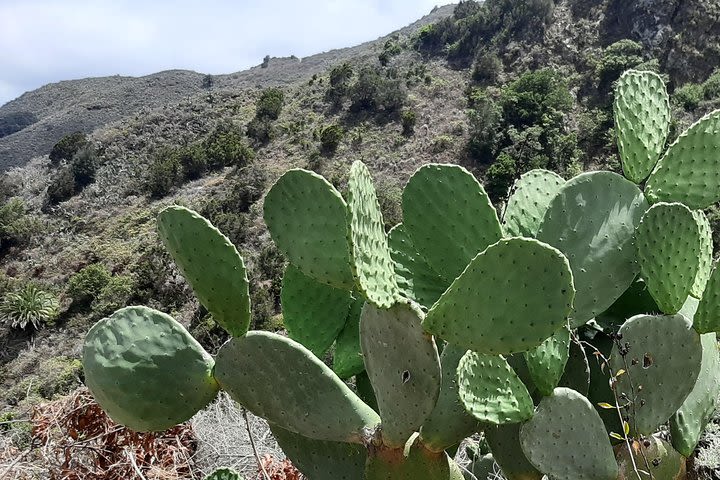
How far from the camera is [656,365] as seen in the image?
4.85 feet

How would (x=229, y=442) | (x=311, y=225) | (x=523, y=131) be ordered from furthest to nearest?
(x=523, y=131) < (x=229, y=442) < (x=311, y=225)

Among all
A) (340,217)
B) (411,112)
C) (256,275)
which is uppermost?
(340,217)

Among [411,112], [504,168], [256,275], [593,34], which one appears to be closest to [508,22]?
[593,34]

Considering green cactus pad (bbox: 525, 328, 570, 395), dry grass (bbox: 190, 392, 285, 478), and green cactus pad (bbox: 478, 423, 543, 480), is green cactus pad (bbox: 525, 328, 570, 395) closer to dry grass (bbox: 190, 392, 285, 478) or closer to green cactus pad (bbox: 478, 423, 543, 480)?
green cactus pad (bbox: 478, 423, 543, 480)

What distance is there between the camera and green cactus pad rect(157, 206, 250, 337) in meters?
1.38

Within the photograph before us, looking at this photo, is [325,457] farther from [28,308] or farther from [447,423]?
[28,308]

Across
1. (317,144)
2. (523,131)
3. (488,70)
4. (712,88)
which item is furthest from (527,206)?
(488,70)

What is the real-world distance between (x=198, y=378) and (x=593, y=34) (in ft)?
66.1

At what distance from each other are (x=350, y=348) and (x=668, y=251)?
81cm

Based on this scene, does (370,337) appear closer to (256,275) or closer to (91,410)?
(91,410)

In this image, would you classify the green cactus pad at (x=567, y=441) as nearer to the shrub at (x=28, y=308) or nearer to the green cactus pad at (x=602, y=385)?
the green cactus pad at (x=602, y=385)

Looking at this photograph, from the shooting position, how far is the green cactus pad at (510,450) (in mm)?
1467

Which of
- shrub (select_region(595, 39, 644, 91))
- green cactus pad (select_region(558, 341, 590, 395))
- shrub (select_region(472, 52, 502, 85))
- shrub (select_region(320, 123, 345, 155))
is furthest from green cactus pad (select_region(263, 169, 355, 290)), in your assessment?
shrub (select_region(472, 52, 502, 85))

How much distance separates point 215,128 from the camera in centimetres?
2061
